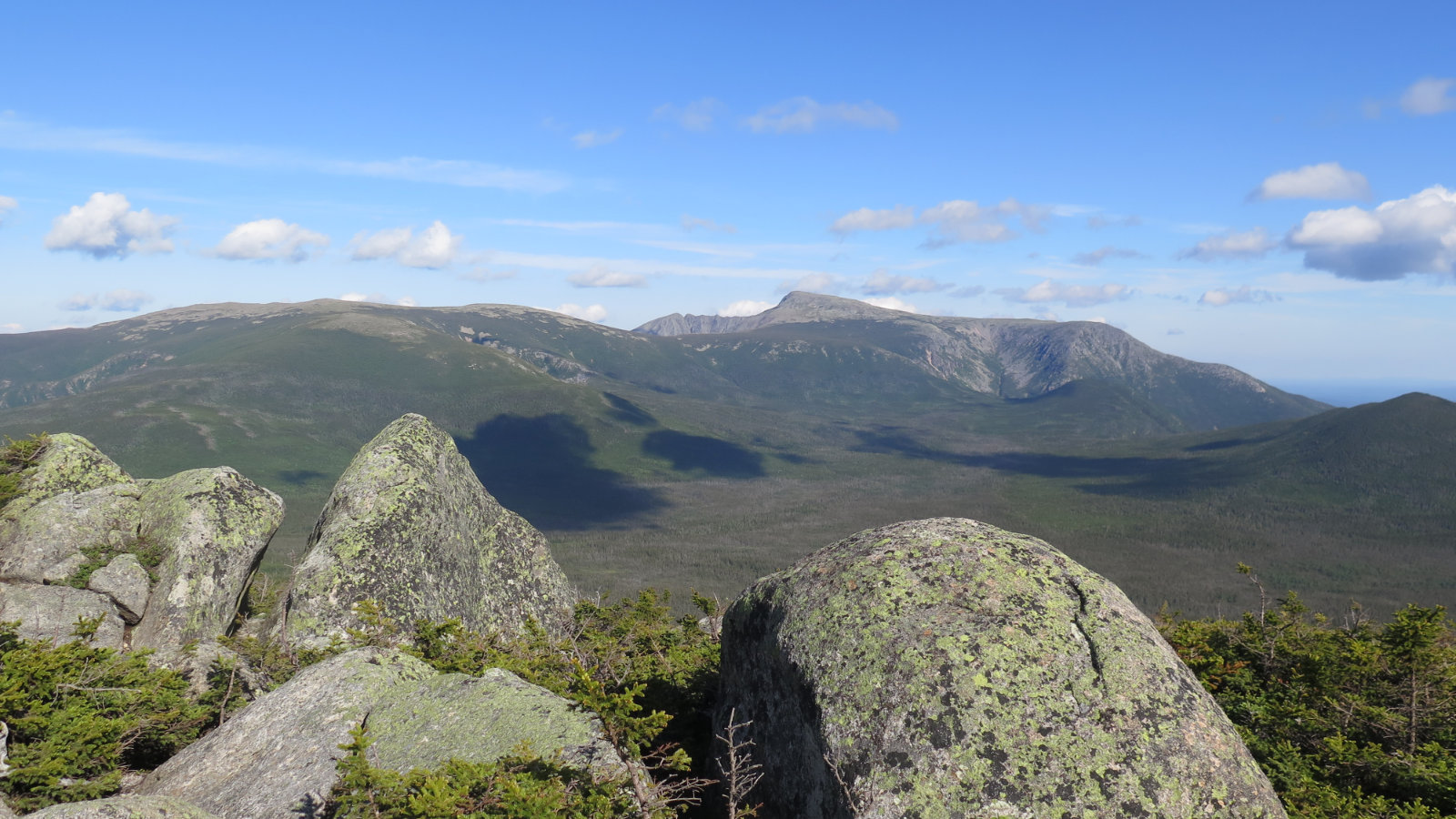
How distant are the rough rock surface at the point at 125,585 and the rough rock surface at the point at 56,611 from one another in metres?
0.28

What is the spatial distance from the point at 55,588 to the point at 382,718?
12.8 meters

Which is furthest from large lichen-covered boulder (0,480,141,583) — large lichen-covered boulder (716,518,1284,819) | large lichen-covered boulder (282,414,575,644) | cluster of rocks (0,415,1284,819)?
large lichen-covered boulder (716,518,1284,819)

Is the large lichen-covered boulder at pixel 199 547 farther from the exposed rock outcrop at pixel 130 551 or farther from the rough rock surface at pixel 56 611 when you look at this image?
the rough rock surface at pixel 56 611

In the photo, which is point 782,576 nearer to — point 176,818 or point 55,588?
point 176,818

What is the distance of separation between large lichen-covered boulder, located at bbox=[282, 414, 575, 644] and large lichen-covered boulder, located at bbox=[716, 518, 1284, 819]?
11.2m

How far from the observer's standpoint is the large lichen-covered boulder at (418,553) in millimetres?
16906

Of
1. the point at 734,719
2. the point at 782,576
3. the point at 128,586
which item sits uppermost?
the point at 782,576

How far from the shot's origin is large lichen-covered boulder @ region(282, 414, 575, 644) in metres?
16.9

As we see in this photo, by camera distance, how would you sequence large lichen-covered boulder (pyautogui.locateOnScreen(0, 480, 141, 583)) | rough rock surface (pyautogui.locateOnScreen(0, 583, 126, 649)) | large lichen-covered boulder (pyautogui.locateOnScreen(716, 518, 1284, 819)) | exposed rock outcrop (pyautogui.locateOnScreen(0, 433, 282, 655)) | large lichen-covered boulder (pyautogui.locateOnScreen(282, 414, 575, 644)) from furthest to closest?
large lichen-covered boulder (pyautogui.locateOnScreen(0, 480, 141, 583)) → large lichen-covered boulder (pyautogui.locateOnScreen(282, 414, 575, 644)) → exposed rock outcrop (pyautogui.locateOnScreen(0, 433, 282, 655)) → rough rock surface (pyautogui.locateOnScreen(0, 583, 126, 649)) → large lichen-covered boulder (pyautogui.locateOnScreen(716, 518, 1284, 819))

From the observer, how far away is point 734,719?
31.9 ft

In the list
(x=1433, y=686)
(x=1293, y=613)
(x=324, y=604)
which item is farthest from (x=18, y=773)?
(x=1293, y=613)

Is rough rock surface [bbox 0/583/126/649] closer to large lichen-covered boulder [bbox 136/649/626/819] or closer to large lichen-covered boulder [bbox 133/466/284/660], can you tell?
large lichen-covered boulder [bbox 133/466/284/660]

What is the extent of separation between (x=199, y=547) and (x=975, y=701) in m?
19.0

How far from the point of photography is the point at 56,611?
1605 cm
